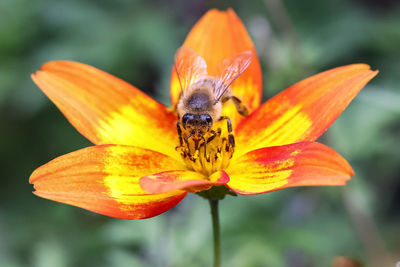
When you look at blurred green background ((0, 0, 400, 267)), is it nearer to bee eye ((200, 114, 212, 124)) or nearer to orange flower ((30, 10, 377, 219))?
orange flower ((30, 10, 377, 219))

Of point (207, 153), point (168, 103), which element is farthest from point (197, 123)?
point (168, 103)

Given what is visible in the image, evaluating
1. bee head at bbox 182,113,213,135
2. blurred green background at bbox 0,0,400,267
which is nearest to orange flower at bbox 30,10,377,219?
bee head at bbox 182,113,213,135

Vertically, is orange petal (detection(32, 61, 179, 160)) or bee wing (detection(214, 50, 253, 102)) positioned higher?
bee wing (detection(214, 50, 253, 102))

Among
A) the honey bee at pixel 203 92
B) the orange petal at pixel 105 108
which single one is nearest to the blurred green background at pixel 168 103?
the orange petal at pixel 105 108

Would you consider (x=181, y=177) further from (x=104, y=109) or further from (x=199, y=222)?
(x=199, y=222)

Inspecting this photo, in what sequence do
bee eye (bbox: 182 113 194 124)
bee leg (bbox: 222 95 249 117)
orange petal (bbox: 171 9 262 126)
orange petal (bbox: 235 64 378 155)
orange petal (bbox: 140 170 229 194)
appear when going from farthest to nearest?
orange petal (bbox: 171 9 262 126), bee leg (bbox: 222 95 249 117), bee eye (bbox: 182 113 194 124), orange petal (bbox: 235 64 378 155), orange petal (bbox: 140 170 229 194)

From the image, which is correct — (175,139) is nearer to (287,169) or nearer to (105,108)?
(105,108)

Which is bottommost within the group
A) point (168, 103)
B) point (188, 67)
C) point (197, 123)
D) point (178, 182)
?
point (168, 103)
